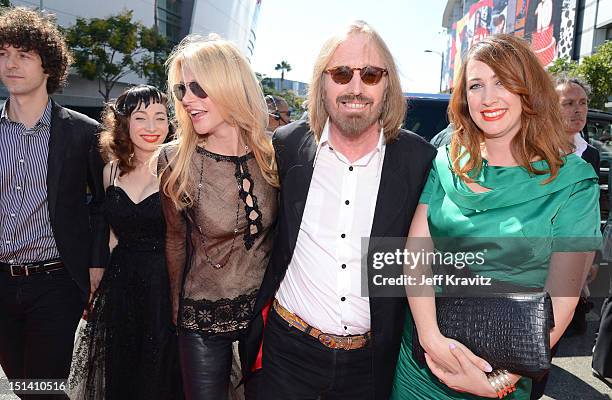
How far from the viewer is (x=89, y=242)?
3.24 m

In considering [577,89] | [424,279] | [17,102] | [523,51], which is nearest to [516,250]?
[424,279]

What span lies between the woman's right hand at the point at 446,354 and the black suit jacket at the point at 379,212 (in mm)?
378

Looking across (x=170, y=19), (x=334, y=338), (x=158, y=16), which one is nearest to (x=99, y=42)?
(x=158, y=16)

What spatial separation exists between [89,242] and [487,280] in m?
2.47

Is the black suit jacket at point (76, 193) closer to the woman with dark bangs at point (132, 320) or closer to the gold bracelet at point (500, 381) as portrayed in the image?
the woman with dark bangs at point (132, 320)

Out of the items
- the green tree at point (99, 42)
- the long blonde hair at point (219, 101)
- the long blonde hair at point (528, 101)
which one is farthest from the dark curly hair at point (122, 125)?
the green tree at point (99, 42)

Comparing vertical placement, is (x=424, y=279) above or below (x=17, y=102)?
below

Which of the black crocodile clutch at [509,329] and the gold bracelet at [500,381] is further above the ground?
the black crocodile clutch at [509,329]

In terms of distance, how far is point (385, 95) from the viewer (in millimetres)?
2682

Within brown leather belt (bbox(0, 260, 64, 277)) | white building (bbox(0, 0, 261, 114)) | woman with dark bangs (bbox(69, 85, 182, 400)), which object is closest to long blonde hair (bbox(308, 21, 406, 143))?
woman with dark bangs (bbox(69, 85, 182, 400))

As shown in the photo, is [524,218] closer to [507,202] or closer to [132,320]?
[507,202]

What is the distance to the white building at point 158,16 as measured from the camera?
103 ft

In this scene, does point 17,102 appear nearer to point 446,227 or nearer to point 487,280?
→ point 446,227

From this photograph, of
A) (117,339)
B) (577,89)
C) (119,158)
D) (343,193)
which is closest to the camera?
(343,193)
